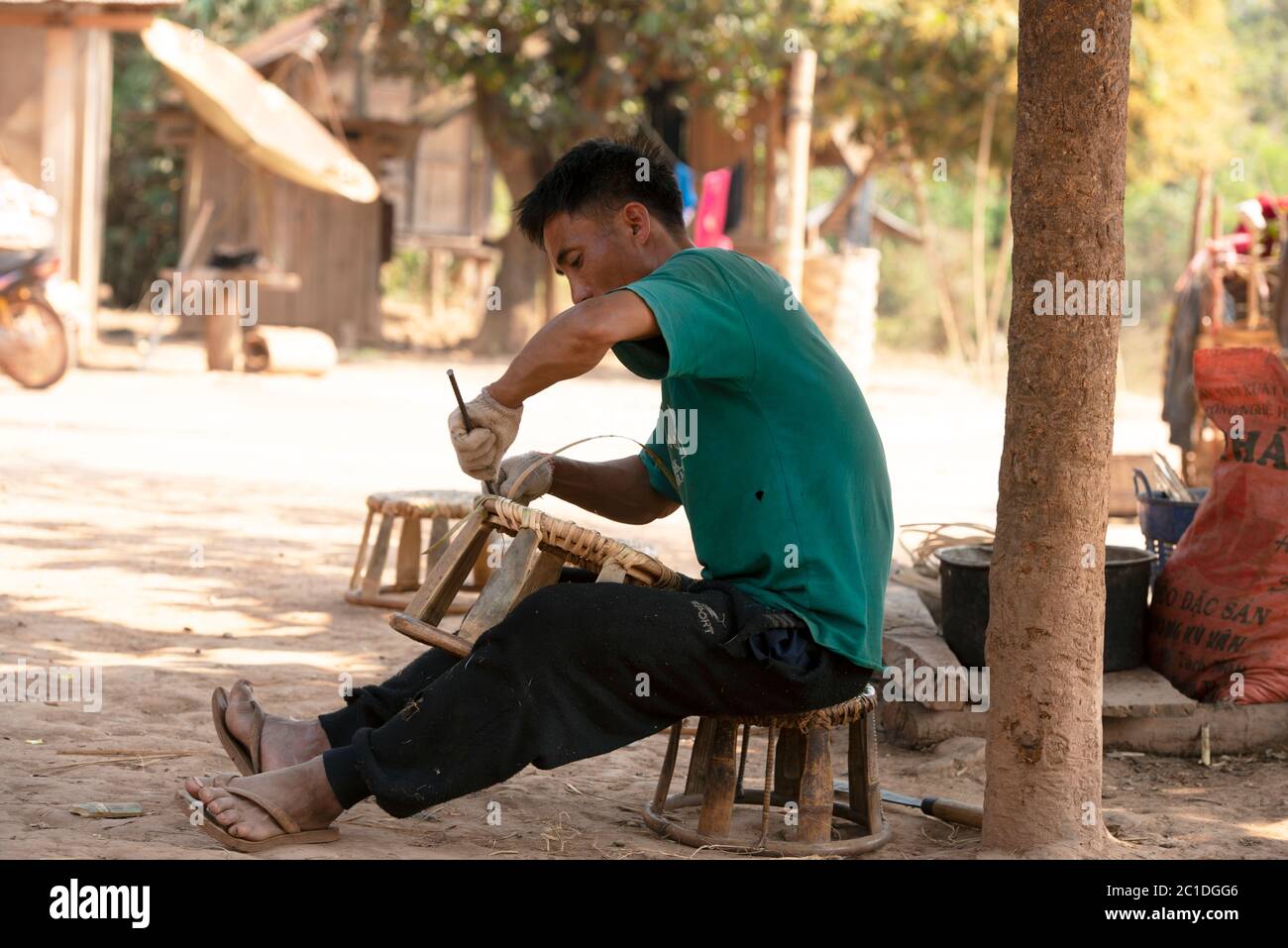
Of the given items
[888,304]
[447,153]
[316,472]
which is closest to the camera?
[316,472]

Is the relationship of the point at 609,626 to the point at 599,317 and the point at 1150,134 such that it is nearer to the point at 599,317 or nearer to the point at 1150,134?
the point at 599,317

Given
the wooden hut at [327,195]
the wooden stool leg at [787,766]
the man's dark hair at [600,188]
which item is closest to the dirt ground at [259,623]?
the wooden stool leg at [787,766]

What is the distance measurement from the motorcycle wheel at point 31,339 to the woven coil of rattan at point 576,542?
31.4ft

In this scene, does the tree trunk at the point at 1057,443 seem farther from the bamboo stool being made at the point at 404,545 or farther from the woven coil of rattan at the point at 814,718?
the bamboo stool being made at the point at 404,545

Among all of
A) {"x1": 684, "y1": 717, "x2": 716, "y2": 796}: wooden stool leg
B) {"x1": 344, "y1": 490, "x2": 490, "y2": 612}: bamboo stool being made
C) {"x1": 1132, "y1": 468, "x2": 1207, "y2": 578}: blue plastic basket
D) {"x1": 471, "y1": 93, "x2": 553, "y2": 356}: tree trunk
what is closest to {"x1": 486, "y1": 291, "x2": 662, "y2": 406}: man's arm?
{"x1": 684, "y1": 717, "x2": 716, "y2": 796}: wooden stool leg

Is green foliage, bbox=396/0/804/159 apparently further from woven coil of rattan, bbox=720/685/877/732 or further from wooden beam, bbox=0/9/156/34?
woven coil of rattan, bbox=720/685/877/732

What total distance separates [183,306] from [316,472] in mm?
8497

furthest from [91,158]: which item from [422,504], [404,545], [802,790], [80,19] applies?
[802,790]

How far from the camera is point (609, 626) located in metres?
2.93

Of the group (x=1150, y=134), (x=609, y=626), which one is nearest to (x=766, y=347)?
(x=609, y=626)

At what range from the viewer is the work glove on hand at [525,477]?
3330 mm

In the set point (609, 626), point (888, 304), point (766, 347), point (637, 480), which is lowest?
point (609, 626)

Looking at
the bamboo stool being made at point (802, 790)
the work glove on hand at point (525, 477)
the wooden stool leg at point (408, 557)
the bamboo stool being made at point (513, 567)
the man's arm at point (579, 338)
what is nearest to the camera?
the man's arm at point (579, 338)

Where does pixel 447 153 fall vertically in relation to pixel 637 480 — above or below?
above
